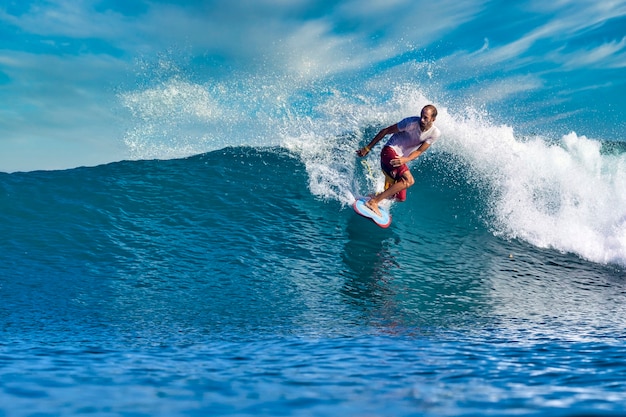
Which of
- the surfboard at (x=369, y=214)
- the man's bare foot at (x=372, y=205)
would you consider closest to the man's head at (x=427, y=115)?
the man's bare foot at (x=372, y=205)

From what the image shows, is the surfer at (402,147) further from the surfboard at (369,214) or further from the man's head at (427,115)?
the surfboard at (369,214)

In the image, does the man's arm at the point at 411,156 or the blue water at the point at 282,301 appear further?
the man's arm at the point at 411,156

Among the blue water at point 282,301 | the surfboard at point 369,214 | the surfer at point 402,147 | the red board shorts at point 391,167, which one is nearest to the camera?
the blue water at point 282,301

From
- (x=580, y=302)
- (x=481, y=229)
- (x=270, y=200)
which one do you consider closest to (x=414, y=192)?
(x=481, y=229)

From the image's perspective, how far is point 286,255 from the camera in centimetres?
823

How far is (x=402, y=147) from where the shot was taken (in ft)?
28.2

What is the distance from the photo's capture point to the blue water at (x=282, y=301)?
2586mm

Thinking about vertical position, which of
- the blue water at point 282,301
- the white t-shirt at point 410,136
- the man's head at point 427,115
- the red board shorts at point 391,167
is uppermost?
the man's head at point 427,115

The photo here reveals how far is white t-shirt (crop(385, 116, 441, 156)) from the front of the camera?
27.1 feet

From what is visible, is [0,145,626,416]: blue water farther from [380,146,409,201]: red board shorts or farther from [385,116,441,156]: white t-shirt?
[385,116,441,156]: white t-shirt

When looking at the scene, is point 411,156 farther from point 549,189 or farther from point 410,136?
point 549,189

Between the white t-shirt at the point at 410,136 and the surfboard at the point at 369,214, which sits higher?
the white t-shirt at the point at 410,136

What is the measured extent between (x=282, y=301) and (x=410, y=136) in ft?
13.1

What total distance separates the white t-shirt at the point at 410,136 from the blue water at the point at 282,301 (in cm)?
189
